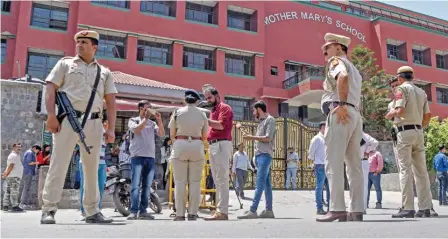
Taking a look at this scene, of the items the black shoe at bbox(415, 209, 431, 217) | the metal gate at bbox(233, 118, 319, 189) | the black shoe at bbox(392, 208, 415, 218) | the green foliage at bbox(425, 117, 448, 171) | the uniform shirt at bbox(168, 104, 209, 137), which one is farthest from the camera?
the green foliage at bbox(425, 117, 448, 171)

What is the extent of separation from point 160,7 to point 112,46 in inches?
149

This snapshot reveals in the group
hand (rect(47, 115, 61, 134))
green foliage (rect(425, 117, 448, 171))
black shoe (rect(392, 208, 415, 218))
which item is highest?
green foliage (rect(425, 117, 448, 171))

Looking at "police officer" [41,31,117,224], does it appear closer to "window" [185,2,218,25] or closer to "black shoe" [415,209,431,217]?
"black shoe" [415,209,431,217]


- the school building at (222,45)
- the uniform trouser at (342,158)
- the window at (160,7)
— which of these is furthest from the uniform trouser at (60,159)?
the window at (160,7)

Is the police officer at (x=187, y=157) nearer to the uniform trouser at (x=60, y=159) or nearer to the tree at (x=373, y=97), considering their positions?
the uniform trouser at (x=60, y=159)

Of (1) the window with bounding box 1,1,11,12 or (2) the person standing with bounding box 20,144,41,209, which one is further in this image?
(1) the window with bounding box 1,1,11,12

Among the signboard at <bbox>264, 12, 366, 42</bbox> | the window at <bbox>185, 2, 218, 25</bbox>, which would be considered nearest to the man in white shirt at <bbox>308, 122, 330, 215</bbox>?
the window at <bbox>185, 2, 218, 25</bbox>

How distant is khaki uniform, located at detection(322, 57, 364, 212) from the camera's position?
4.34 metres

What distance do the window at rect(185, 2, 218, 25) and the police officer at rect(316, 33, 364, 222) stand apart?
2066 cm

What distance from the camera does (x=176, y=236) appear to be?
9.87 feet

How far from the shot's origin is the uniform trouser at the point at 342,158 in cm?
432

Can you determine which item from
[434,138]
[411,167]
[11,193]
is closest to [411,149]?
[411,167]

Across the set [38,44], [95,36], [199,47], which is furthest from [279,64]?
[95,36]

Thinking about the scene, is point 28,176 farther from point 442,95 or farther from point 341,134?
point 442,95
